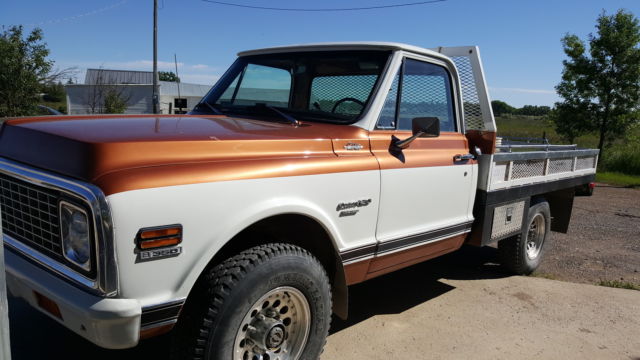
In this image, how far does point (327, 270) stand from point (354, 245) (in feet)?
0.84

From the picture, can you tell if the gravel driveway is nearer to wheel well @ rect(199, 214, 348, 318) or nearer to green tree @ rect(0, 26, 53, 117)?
wheel well @ rect(199, 214, 348, 318)

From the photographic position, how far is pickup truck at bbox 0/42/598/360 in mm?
2068

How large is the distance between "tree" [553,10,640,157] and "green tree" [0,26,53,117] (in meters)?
16.0

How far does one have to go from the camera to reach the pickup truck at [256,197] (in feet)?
6.79

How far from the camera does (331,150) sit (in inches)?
116

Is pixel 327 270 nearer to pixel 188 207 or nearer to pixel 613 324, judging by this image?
pixel 188 207

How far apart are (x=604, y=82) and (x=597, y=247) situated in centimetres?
1002

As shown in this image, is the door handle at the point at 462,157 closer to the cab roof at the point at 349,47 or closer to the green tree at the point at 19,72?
the cab roof at the point at 349,47

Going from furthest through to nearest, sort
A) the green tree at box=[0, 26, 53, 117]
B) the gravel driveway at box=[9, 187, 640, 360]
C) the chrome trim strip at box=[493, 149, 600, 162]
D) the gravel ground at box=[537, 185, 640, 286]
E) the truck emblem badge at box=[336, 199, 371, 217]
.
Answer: the green tree at box=[0, 26, 53, 117], the gravel ground at box=[537, 185, 640, 286], the chrome trim strip at box=[493, 149, 600, 162], the gravel driveway at box=[9, 187, 640, 360], the truck emblem badge at box=[336, 199, 371, 217]

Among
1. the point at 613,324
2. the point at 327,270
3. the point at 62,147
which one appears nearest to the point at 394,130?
the point at 327,270

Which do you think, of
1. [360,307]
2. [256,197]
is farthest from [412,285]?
[256,197]

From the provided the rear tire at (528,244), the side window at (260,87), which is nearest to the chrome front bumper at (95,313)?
the side window at (260,87)

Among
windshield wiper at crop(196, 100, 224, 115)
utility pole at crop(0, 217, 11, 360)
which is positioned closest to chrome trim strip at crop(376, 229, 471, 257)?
windshield wiper at crop(196, 100, 224, 115)

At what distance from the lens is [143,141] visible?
7.27 feet
